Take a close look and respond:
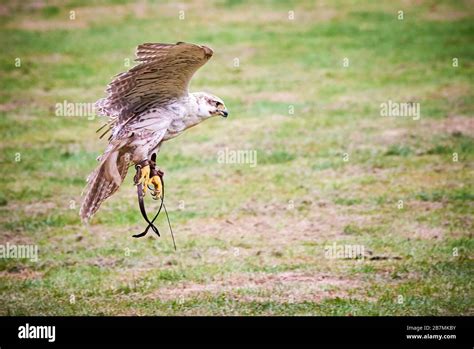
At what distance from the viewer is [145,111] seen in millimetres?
11250

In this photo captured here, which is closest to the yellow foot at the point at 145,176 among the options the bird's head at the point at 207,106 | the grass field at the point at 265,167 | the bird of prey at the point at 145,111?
the bird of prey at the point at 145,111

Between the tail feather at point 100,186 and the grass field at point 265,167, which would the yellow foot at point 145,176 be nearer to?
the tail feather at point 100,186

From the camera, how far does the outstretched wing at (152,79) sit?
10.6 m

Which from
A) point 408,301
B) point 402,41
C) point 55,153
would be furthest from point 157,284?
point 402,41

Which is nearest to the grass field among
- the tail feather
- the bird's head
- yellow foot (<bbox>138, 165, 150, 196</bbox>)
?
the tail feather

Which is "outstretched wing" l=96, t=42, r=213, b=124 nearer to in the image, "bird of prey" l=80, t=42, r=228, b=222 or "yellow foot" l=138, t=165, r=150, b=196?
"bird of prey" l=80, t=42, r=228, b=222

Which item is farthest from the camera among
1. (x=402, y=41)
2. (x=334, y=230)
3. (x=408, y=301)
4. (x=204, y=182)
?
(x=402, y=41)

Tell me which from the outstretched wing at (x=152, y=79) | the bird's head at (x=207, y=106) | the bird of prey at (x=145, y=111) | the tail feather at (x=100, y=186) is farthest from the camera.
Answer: the bird's head at (x=207, y=106)

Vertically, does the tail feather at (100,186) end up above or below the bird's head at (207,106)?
below

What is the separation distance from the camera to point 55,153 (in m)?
17.3
